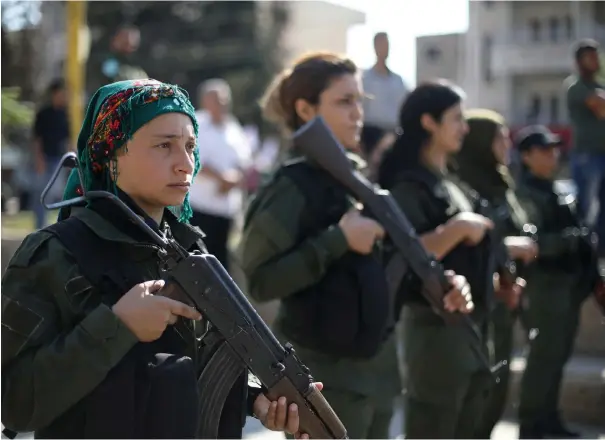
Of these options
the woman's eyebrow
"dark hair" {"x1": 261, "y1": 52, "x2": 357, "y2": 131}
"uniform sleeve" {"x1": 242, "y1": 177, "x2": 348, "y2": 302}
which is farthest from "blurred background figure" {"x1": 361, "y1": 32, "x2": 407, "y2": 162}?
the woman's eyebrow

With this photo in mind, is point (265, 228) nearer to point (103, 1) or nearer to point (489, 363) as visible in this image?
point (489, 363)

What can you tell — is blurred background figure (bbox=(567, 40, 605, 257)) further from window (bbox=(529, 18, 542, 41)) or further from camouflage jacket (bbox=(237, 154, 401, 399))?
window (bbox=(529, 18, 542, 41))

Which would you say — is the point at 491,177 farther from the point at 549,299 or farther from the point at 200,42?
the point at 200,42

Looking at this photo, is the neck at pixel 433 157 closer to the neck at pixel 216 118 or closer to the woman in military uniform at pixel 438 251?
the woman in military uniform at pixel 438 251

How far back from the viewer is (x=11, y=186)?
856 inches

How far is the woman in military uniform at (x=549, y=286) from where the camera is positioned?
5.95 m

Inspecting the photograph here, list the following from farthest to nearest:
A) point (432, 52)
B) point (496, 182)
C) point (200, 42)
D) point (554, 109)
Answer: point (554, 109) → point (200, 42) → point (432, 52) → point (496, 182)

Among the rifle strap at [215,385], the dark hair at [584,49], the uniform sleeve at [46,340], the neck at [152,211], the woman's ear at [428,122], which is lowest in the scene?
the rifle strap at [215,385]

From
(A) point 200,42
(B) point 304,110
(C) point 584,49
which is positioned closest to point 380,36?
(C) point 584,49

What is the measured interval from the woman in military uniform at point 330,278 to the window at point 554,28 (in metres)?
35.5

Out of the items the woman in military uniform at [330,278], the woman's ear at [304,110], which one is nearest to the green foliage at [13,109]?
the woman's ear at [304,110]

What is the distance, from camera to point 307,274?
11.5 ft

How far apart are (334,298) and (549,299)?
282cm

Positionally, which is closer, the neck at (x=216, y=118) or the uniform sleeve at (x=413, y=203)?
the uniform sleeve at (x=413, y=203)
